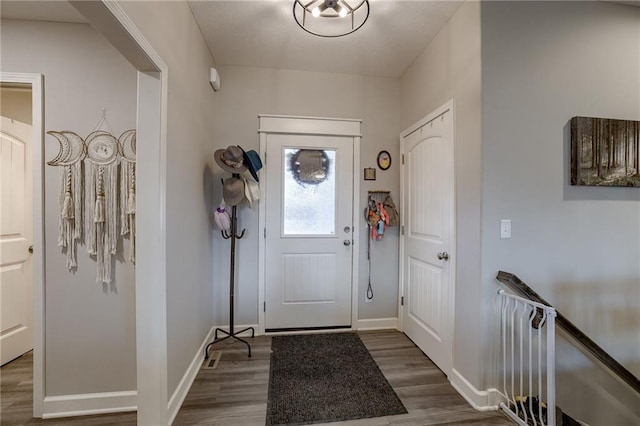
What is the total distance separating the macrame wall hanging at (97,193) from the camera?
5.45 ft

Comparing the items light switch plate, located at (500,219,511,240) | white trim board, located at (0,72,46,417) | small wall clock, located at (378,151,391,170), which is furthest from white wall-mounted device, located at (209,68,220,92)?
light switch plate, located at (500,219,511,240)

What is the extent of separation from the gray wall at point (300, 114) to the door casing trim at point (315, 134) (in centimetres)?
5

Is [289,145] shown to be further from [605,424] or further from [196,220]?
[605,424]

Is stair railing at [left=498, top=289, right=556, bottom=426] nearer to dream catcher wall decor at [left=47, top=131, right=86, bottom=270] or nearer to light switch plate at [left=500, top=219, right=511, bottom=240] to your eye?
light switch plate at [left=500, top=219, right=511, bottom=240]

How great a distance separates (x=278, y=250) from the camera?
109 inches

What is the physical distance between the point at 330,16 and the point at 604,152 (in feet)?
6.98

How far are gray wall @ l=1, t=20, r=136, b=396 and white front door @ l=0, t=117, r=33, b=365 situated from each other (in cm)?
96

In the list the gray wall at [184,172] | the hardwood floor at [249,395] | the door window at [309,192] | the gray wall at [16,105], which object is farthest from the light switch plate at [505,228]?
the gray wall at [16,105]

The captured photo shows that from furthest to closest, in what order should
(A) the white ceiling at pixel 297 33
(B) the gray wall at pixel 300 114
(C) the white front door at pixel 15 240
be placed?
1. (B) the gray wall at pixel 300 114
2. (C) the white front door at pixel 15 240
3. (A) the white ceiling at pixel 297 33

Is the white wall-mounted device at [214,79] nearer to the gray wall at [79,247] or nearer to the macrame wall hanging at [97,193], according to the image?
the gray wall at [79,247]

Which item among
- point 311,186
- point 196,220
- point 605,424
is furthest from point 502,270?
point 196,220

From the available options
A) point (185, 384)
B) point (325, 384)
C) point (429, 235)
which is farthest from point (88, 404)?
point (429, 235)

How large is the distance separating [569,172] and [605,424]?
187 cm

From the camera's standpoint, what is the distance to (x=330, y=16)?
1.93 meters
